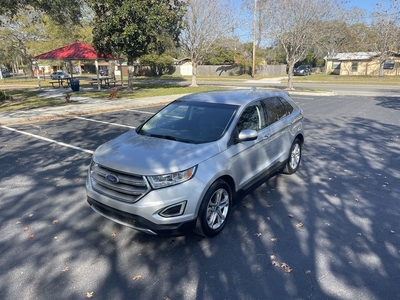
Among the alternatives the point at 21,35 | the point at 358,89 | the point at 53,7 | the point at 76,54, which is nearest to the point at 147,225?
the point at 53,7

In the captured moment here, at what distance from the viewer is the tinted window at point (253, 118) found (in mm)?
4019

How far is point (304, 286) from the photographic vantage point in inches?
108

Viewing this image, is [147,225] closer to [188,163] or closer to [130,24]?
[188,163]

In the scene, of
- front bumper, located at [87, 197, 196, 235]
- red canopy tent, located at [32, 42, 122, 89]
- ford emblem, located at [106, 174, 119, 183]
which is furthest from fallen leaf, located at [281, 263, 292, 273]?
red canopy tent, located at [32, 42, 122, 89]

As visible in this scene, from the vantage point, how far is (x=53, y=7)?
47.4ft

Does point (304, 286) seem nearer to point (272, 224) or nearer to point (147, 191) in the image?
point (272, 224)

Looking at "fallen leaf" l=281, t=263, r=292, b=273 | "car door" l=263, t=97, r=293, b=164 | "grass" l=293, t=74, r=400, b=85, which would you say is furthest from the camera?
"grass" l=293, t=74, r=400, b=85

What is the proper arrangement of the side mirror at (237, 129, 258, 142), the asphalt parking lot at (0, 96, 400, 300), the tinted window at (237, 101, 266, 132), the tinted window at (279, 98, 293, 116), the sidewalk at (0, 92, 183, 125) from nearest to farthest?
the asphalt parking lot at (0, 96, 400, 300), the side mirror at (237, 129, 258, 142), the tinted window at (237, 101, 266, 132), the tinted window at (279, 98, 293, 116), the sidewalk at (0, 92, 183, 125)

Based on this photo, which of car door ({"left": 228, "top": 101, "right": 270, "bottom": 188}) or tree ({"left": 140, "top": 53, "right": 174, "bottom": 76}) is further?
tree ({"left": 140, "top": 53, "right": 174, "bottom": 76})

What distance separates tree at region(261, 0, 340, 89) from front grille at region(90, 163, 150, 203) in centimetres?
2064

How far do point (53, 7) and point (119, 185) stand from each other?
588 inches

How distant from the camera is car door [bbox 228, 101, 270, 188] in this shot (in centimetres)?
370

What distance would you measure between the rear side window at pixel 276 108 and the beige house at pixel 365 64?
159 ft

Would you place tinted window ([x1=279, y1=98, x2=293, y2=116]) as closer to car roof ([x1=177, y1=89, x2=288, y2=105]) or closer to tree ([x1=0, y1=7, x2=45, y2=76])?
car roof ([x1=177, y1=89, x2=288, y2=105])
